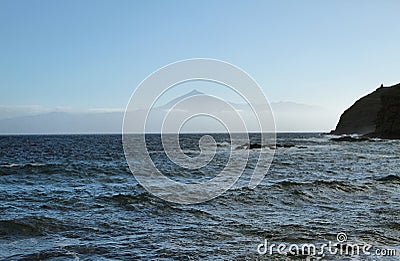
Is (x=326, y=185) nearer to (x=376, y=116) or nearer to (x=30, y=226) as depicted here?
(x=30, y=226)

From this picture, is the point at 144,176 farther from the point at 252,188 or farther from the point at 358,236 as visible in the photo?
the point at 358,236

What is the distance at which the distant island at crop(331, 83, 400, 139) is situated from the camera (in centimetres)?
9411

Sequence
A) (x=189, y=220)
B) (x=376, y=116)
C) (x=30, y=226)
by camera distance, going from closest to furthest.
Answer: (x=30, y=226)
(x=189, y=220)
(x=376, y=116)

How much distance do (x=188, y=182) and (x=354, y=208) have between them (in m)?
11.5

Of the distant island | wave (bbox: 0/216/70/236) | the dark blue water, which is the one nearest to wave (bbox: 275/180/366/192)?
the dark blue water

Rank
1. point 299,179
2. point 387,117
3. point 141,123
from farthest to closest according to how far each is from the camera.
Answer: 1. point 387,117
2. point 299,179
3. point 141,123

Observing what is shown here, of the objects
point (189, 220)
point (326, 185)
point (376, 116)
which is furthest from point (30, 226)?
point (376, 116)

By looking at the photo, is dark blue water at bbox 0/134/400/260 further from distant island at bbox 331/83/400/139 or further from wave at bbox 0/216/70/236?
distant island at bbox 331/83/400/139

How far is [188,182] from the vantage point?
2534 cm

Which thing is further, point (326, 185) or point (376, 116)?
point (376, 116)

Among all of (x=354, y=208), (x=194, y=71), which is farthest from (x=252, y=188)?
(x=194, y=71)

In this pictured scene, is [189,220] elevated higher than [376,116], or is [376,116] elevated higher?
[376,116]

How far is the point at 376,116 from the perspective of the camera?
5635 inches

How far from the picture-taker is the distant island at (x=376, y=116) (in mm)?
94113
